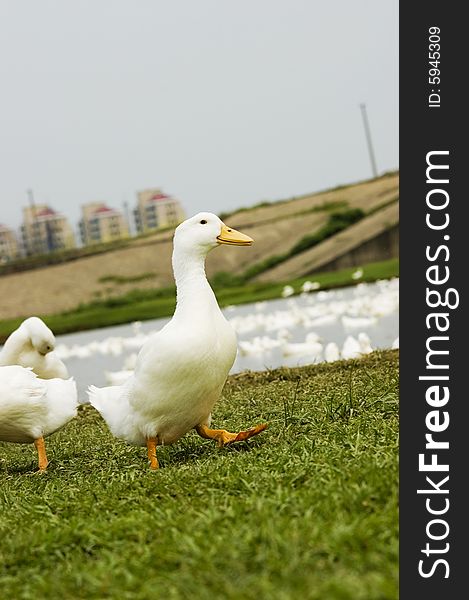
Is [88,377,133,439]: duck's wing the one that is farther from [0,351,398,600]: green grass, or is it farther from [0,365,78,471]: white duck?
[0,365,78,471]: white duck

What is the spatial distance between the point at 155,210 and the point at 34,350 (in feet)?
451

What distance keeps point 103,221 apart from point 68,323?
120 m

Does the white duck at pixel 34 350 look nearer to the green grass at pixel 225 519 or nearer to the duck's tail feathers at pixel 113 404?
the green grass at pixel 225 519

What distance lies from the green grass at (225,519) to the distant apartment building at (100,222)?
484 ft

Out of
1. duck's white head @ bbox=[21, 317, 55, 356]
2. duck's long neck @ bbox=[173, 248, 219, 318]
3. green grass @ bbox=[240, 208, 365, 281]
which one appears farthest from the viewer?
green grass @ bbox=[240, 208, 365, 281]

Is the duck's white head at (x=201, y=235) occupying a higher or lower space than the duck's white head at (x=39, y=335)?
higher

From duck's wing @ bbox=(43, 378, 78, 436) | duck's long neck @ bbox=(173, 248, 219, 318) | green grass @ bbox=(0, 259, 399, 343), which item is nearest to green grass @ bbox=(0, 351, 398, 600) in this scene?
duck's wing @ bbox=(43, 378, 78, 436)

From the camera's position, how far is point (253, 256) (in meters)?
51.9

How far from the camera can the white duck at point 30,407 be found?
7277mm

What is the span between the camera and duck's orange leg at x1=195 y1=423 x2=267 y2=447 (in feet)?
21.5

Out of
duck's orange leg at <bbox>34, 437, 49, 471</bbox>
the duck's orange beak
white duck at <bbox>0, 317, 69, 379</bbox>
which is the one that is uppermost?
the duck's orange beak

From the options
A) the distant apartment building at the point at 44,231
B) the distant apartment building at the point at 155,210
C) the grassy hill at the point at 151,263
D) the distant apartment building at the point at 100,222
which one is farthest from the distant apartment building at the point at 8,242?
the grassy hill at the point at 151,263

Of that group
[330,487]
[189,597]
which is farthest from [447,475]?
[189,597]

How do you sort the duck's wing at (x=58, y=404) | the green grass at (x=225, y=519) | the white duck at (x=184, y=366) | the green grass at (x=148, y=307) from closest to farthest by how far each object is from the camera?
the green grass at (x=225, y=519)
the white duck at (x=184, y=366)
the duck's wing at (x=58, y=404)
the green grass at (x=148, y=307)
